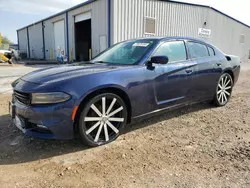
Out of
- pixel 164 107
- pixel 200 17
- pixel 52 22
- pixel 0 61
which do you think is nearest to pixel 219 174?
pixel 164 107

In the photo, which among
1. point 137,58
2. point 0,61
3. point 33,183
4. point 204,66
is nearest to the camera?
point 33,183

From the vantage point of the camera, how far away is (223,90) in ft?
16.2

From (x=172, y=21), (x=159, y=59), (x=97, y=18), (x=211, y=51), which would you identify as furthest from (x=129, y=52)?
(x=172, y=21)

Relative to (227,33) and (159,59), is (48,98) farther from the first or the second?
(227,33)

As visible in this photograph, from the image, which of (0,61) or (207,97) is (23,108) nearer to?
(207,97)

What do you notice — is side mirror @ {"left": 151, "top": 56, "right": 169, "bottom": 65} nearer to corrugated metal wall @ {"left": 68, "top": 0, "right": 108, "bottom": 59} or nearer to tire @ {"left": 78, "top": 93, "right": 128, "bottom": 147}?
tire @ {"left": 78, "top": 93, "right": 128, "bottom": 147}

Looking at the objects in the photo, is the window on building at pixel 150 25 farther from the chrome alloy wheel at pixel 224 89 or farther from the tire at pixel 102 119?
the tire at pixel 102 119

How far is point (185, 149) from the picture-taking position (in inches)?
118

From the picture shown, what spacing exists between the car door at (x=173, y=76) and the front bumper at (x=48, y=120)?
144 cm

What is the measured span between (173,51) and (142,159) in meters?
2.09

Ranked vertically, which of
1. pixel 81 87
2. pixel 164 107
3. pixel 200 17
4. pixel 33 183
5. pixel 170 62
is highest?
pixel 200 17

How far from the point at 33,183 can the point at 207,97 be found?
3.63m

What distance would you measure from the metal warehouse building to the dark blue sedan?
31.7 ft

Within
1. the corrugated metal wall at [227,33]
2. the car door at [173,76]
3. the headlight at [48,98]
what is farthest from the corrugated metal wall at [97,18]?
the headlight at [48,98]
